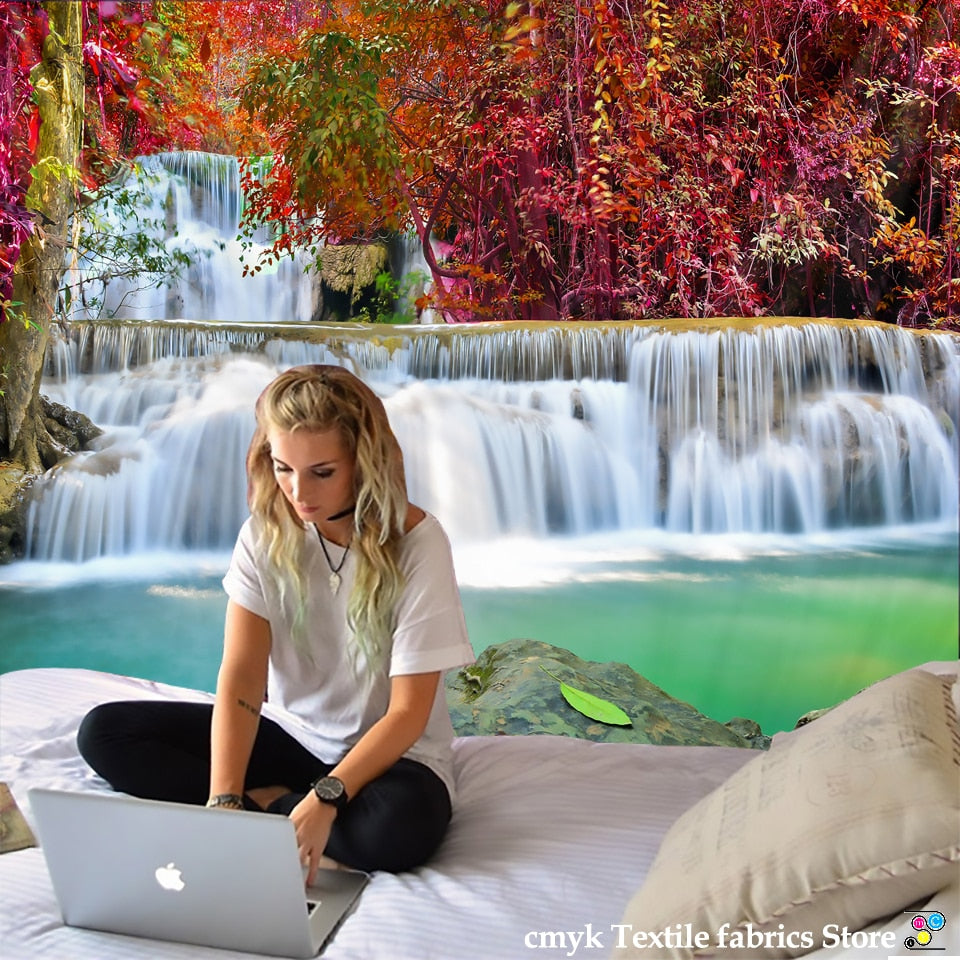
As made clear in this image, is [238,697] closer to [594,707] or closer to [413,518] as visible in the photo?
[413,518]

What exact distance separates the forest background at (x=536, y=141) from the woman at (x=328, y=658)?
1087mm

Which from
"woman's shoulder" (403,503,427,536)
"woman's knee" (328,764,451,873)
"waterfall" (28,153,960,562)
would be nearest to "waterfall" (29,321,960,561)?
"waterfall" (28,153,960,562)

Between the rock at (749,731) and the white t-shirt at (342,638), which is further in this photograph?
the rock at (749,731)

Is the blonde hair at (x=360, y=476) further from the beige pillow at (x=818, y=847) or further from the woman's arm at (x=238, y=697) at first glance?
the beige pillow at (x=818, y=847)

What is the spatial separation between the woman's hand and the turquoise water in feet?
3.81

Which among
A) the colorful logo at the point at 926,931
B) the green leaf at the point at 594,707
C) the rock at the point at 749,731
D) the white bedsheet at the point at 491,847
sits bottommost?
the rock at the point at 749,731

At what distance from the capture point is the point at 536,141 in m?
2.57

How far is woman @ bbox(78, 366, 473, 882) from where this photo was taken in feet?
5.18

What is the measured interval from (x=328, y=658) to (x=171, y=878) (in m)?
0.47

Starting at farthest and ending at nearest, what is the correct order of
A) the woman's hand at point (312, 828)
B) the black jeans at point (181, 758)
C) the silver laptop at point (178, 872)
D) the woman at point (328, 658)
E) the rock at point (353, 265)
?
the rock at point (353, 265) < the black jeans at point (181, 758) < the woman at point (328, 658) < the woman's hand at point (312, 828) < the silver laptop at point (178, 872)

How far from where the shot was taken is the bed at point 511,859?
4.44 feet

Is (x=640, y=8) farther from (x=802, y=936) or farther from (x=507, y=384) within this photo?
(x=802, y=936)

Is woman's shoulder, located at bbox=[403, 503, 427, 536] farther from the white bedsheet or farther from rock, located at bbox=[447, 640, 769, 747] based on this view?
rock, located at bbox=[447, 640, 769, 747]

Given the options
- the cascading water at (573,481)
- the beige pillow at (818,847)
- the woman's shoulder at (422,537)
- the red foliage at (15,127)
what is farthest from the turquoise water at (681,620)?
the beige pillow at (818,847)
